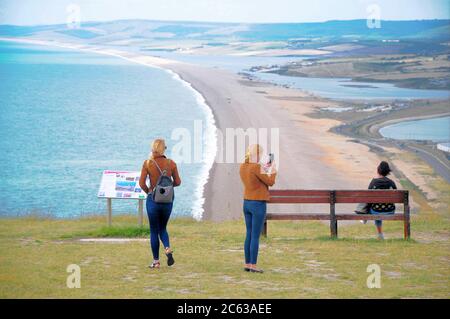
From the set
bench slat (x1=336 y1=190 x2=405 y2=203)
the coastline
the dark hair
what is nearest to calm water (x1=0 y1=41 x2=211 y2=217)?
the coastline

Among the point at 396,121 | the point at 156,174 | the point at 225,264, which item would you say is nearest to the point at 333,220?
the point at 225,264

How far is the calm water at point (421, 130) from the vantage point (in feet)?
190

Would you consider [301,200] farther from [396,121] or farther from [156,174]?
[396,121]

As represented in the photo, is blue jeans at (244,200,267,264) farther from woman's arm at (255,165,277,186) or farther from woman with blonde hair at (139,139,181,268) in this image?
woman with blonde hair at (139,139,181,268)

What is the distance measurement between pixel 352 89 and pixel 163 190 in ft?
307

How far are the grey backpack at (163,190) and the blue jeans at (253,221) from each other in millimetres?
1047

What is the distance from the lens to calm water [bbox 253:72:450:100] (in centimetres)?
9325

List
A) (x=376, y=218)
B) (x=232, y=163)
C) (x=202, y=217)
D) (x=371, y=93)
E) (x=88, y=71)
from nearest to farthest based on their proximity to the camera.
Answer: (x=376, y=218) → (x=202, y=217) → (x=232, y=163) → (x=371, y=93) → (x=88, y=71)

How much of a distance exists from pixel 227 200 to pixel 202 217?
430 cm

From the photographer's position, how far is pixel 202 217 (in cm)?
3055

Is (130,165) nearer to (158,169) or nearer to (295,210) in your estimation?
(295,210)

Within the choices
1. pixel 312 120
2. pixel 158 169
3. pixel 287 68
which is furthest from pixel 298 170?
pixel 287 68

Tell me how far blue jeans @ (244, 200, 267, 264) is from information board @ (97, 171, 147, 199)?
16.3ft

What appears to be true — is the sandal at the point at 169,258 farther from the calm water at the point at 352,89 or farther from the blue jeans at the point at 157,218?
the calm water at the point at 352,89
